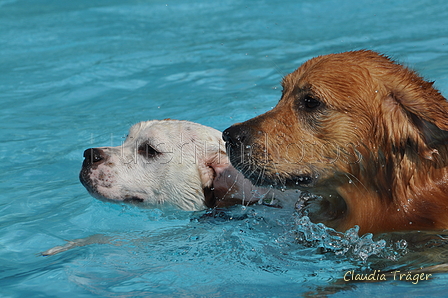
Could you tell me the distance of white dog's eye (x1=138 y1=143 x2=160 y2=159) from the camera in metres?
5.77

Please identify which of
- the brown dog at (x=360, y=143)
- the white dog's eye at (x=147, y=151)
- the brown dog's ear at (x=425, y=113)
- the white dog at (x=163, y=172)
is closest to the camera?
the brown dog's ear at (x=425, y=113)

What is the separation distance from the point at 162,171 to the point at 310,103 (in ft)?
6.09

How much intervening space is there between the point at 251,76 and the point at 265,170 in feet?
18.0

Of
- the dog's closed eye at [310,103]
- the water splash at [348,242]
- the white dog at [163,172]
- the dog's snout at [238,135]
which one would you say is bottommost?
the water splash at [348,242]

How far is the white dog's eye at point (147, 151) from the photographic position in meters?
5.77

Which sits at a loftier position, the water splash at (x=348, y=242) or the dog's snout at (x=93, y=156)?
the dog's snout at (x=93, y=156)

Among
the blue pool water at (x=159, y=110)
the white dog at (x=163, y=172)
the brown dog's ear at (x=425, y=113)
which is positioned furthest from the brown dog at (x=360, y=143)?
the white dog at (x=163, y=172)

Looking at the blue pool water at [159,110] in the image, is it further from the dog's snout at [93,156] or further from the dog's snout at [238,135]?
the dog's snout at [238,135]

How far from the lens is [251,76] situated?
9805 millimetres

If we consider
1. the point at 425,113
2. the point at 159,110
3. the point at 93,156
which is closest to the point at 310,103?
the point at 425,113

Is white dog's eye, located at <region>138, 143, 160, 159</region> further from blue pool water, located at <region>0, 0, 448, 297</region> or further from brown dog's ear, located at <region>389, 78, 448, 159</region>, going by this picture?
brown dog's ear, located at <region>389, 78, 448, 159</region>

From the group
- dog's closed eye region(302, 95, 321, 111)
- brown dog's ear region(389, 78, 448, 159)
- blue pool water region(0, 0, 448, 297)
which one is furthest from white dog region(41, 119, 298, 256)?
brown dog's ear region(389, 78, 448, 159)

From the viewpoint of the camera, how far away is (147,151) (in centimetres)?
579

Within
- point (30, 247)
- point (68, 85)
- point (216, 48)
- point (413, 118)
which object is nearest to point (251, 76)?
point (216, 48)
